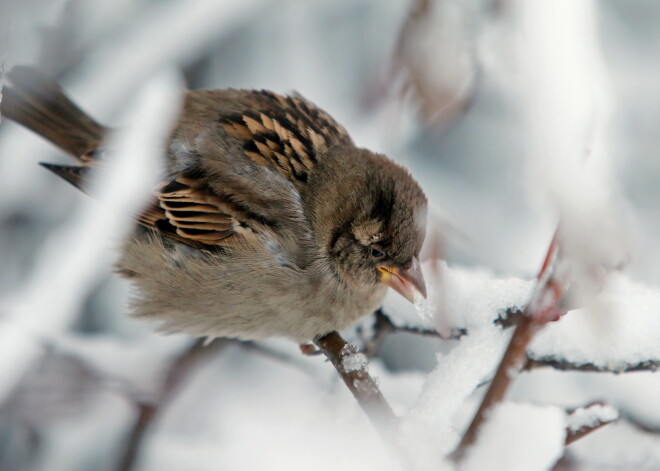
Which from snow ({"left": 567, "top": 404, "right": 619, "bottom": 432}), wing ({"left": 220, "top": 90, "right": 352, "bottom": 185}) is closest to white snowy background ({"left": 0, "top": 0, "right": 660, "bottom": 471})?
snow ({"left": 567, "top": 404, "right": 619, "bottom": 432})

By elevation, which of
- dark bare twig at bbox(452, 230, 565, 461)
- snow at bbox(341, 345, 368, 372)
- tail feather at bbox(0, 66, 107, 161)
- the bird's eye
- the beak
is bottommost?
dark bare twig at bbox(452, 230, 565, 461)

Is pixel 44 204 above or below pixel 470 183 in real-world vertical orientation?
below

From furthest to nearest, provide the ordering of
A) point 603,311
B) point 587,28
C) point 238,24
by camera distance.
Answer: point 238,24, point 587,28, point 603,311

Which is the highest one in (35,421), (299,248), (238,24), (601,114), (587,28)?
(238,24)

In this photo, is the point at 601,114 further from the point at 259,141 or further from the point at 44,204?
the point at 44,204

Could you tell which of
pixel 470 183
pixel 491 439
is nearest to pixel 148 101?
pixel 470 183

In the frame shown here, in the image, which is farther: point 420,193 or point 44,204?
point 44,204

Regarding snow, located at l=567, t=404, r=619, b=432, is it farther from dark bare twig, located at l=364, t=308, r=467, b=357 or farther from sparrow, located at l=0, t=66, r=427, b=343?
sparrow, located at l=0, t=66, r=427, b=343

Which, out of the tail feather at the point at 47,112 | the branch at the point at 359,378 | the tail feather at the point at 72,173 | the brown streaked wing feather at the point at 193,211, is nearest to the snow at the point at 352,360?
the branch at the point at 359,378

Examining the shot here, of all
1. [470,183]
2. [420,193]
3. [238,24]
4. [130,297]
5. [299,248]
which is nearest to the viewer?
[420,193]
